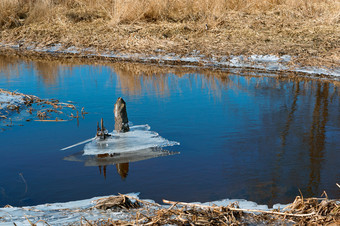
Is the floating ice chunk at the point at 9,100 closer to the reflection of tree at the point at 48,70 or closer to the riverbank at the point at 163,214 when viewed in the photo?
the reflection of tree at the point at 48,70

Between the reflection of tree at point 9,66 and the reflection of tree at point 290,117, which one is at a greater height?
the reflection of tree at point 9,66

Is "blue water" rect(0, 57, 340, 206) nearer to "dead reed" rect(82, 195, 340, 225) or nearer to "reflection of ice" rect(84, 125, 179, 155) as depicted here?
"reflection of ice" rect(84, 125, 179, 155)

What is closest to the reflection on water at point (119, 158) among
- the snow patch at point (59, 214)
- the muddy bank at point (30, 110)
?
the snow patch at point (59, 214)

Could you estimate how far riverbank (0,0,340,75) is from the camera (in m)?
10.7

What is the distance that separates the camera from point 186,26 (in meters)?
13.3

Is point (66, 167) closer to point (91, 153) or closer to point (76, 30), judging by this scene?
point (91, 153)

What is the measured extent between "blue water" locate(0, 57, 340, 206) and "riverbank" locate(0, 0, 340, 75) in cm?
146

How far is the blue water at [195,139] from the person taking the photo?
4.30m

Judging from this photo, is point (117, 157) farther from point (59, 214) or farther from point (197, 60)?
point (197, 60)

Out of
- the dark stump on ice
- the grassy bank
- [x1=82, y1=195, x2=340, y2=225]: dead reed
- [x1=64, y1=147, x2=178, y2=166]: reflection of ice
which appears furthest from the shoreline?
[x1=82, y1=195, x2=340, y2=225]: dead reed

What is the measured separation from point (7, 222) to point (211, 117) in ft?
→ 12.4

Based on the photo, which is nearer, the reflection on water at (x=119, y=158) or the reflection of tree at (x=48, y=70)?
the reflection on water at (x=119, y=158)

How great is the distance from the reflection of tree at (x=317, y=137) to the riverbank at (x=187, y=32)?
78.5 inches

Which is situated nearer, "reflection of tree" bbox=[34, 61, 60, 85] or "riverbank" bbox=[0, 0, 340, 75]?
"reflection of tree" bbox=[34, 61, 60, 85]
